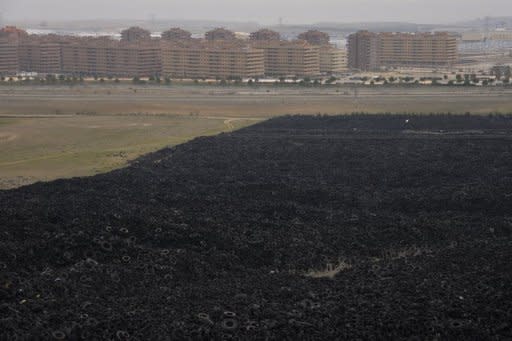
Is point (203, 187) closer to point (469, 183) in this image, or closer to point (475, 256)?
point (469, 183)

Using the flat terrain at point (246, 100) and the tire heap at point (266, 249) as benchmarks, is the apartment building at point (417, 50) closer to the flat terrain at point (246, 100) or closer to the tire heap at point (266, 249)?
the flat terrain at point (246, 100)

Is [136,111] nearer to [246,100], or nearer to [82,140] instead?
[246,100]

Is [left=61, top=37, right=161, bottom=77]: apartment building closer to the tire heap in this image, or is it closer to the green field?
the green field

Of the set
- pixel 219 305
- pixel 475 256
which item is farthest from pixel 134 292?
pixel 475 256

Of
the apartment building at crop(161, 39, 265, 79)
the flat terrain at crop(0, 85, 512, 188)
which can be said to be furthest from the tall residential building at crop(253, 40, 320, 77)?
the flat terrain at crop(0, 85, 512, 188)

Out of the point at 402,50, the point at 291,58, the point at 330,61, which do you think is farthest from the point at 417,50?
the point at 291,58

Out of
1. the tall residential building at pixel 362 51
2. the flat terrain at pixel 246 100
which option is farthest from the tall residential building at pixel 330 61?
the flat terrain at pixel 246 100
